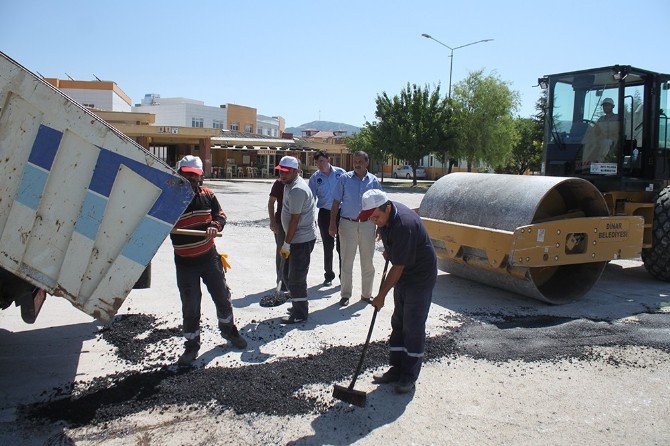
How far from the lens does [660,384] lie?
4402mm

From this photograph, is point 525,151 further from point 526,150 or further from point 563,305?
point 563,305

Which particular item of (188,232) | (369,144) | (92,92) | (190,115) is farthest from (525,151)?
(188,232)

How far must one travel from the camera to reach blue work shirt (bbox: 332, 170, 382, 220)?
21.0 feet

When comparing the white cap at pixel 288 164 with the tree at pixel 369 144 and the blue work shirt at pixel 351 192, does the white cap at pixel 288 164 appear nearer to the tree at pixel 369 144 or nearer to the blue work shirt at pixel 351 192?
the blue work shirt at pixel 351 192

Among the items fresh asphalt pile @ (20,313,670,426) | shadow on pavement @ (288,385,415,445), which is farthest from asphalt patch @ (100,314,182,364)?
shadow on pavement @ (288,385,415,445)

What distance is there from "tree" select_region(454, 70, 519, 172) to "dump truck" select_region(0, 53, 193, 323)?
108 feet

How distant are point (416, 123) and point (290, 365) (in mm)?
30969

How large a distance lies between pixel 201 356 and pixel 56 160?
7.02 ft

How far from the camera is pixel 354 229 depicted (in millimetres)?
6426

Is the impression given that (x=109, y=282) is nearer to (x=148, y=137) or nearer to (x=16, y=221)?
(x=16, y=221)

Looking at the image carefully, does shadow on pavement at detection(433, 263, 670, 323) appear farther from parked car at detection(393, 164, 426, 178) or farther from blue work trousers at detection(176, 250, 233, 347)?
parked car at detection(393, 164, 426, 178)

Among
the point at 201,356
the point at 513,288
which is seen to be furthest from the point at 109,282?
the point at 513,288

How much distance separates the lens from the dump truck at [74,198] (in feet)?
10.7

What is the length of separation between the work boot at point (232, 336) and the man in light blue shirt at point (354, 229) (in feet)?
5.62
